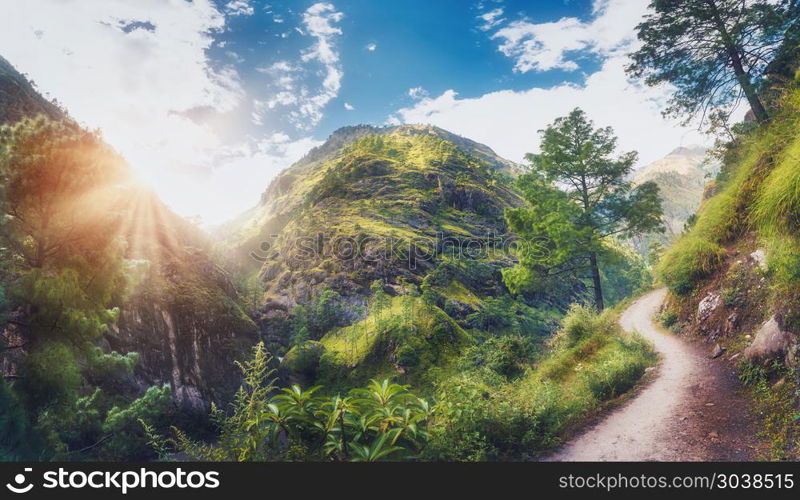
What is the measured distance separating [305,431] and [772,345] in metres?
8.87

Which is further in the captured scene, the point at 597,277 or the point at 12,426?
the point at 597,277

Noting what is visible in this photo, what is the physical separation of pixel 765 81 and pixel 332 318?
41.0 metres

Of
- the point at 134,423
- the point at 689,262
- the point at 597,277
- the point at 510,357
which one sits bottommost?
the point at 134,423

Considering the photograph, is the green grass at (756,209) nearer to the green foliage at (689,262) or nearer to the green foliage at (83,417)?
the green foliage at (689,262)

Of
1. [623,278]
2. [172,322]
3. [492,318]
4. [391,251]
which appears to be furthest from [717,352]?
[623,278]

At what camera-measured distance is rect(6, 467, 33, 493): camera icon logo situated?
353 centimetres

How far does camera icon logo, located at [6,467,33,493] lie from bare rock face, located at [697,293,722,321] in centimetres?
1525

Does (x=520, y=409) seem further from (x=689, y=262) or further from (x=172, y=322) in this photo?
(x=172, y=322)

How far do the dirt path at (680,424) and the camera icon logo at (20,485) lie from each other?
23.9ft

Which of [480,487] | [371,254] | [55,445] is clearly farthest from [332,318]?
[480,487]

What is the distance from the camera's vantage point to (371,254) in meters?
46.6

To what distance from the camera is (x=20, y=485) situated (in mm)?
3557

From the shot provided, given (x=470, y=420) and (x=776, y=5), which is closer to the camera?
(x=470, y=420)

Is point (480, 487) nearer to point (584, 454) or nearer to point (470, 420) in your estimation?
point (470, 420)
